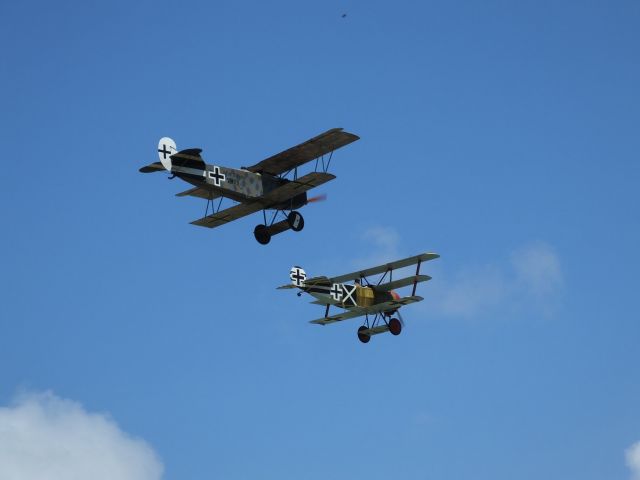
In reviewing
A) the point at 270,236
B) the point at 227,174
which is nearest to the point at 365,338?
the point at 270,236

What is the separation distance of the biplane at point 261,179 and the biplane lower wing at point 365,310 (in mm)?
7973

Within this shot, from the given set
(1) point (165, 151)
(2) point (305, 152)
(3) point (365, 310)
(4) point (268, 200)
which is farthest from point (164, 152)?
(3) point (365, 310)

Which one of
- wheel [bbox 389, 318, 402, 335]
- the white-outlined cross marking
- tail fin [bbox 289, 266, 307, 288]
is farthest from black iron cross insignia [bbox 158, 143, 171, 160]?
wheel [bbox 389, 318, 402, 335]

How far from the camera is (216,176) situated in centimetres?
4881

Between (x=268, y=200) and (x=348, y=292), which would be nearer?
(x=268, y=200)

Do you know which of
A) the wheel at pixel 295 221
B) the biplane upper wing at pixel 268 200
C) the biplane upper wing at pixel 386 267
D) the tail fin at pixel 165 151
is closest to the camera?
the tail fin at pixel 165 151

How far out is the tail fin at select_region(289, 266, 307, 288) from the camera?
58375 mm

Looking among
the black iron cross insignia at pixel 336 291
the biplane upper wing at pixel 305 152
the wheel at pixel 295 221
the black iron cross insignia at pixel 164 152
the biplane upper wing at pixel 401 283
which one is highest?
the biplane upper wing at pixel 401 283

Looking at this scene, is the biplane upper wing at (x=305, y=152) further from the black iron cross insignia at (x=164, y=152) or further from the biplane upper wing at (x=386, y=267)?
the biplane upper wing at (x=386, y=267)

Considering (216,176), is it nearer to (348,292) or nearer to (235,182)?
(235,182)

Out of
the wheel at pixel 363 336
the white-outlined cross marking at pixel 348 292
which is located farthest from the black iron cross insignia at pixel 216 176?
the wheel at pixel 363 336

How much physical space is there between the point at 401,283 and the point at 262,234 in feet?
32.1

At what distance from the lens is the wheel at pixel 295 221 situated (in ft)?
168

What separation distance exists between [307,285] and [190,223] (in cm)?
764
